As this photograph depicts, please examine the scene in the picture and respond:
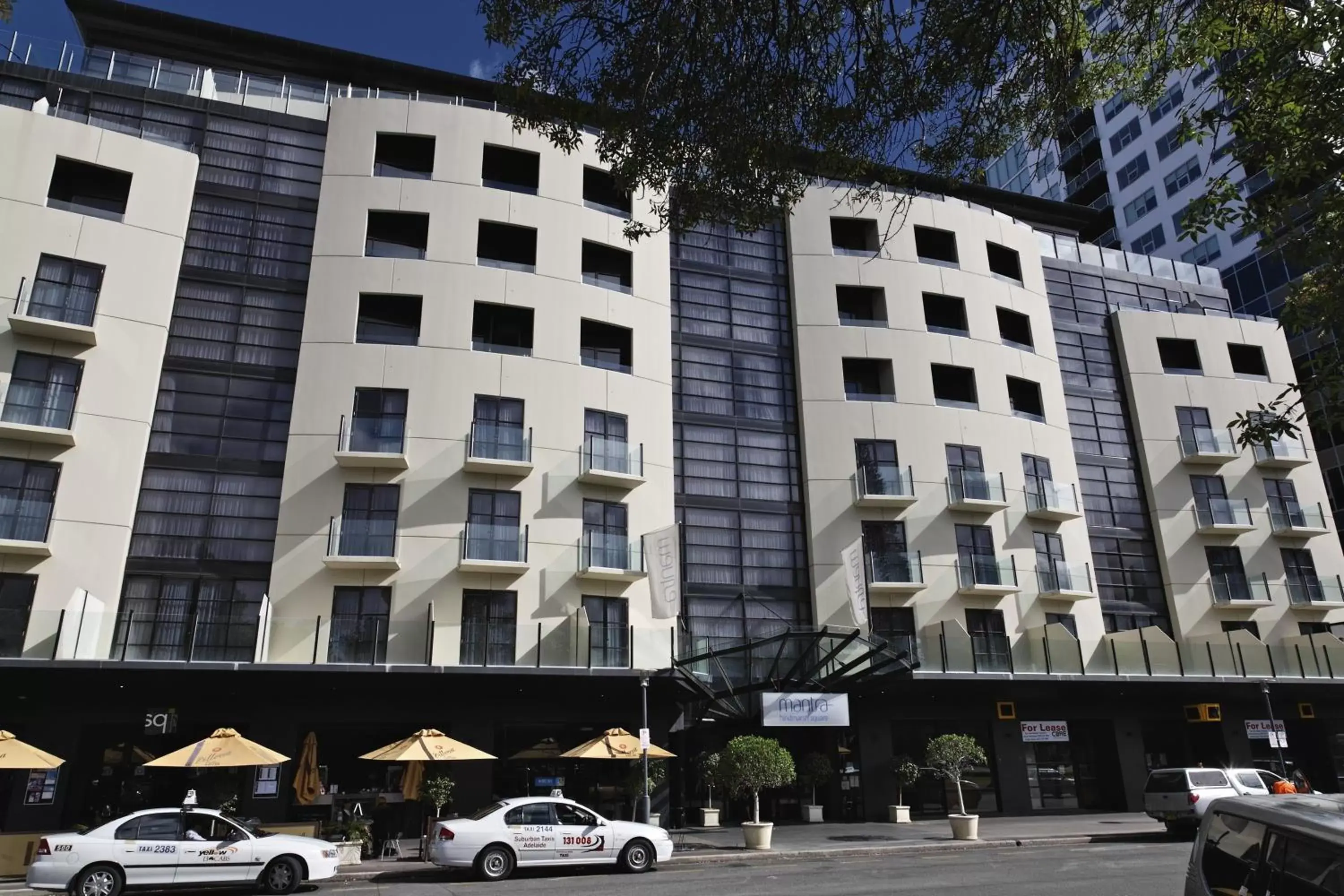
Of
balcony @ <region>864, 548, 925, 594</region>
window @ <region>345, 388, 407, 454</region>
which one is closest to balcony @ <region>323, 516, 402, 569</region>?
window @ <region>345, 388, 407, 454</region>

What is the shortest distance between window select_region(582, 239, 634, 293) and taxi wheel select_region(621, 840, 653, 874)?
18432mm

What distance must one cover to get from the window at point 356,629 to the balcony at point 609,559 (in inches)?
220

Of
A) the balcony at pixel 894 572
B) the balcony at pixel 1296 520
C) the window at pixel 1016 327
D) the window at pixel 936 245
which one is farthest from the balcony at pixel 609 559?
the balcony at pixel 1296 520

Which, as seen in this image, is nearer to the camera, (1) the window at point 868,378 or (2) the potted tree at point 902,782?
(2) the potted tree at point 902,782

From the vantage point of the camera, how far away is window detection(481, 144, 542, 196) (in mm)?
31188

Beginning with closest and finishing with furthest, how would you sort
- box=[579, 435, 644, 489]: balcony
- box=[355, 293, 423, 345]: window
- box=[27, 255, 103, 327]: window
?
box=[27, 255, 103, 327]: window → box=[579, 435, 644, 489]: balcony → box=[355, 293, 423, 345]: window

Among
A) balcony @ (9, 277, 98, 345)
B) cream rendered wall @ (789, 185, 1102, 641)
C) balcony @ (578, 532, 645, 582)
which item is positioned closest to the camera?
balcony @ (9, 277, 98, 345)

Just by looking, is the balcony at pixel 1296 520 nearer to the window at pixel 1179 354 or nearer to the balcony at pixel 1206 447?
the balcony at pixel 1206 447

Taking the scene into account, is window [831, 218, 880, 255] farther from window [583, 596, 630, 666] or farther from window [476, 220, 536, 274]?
window [583, 596, 630, 666]

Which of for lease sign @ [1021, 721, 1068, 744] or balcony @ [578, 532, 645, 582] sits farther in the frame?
for lease sign @ [1021, 721, 1068, 744]

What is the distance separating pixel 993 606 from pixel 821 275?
13.2 m

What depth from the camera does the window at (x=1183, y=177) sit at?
58.9 m

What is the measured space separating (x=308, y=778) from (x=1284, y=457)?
36951 mm

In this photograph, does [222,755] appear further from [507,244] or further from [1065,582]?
[1065,582]
